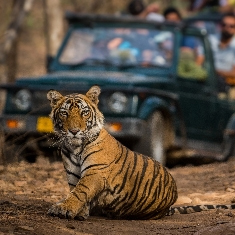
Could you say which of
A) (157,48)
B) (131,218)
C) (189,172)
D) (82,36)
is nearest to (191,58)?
(157,48)

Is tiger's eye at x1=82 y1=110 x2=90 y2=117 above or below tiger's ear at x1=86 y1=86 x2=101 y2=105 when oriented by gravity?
below

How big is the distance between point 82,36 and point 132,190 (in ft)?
18.1

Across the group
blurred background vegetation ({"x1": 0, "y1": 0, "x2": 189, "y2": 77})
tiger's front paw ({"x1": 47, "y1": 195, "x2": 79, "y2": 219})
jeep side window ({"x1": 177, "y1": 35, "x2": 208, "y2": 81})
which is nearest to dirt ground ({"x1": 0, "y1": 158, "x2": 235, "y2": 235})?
tiger's front paw ({"x1": 47, "y1": 195, "x2": 79, "y2": 219})

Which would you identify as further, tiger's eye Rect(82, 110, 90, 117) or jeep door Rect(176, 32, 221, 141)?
jeep door Rect(176, 32, 221, 141)

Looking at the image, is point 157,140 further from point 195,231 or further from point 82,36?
point 195,231

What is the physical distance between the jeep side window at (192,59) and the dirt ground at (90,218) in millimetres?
1537

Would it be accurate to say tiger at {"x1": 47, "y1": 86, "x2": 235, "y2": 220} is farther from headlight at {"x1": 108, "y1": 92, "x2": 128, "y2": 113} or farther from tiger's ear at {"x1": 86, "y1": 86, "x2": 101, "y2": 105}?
headlight at {"x1": 108, "y1": 92, "x2": 128, "y2": 113}

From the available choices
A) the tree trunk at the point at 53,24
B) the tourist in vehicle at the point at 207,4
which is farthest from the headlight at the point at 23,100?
the tourist in vehicle at the point at 207,4

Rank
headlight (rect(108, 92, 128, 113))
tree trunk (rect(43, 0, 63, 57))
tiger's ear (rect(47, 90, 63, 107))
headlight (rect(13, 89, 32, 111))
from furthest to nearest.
Result: tree trunk (rect(43, 0, 63, 57)), headlight (rect(13, 89, 32, 111)), headlight (rect(108, 92, 128, 113)), tiger's ear (rect(47, 90, 63, 107))

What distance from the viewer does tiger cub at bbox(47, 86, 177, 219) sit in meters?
5.89

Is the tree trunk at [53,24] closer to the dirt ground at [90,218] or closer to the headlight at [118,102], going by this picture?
the dirt ground at [90,218]

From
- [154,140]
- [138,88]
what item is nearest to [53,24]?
[154,140]

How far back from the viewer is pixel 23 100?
34.0 feet

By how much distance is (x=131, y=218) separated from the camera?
252 inches
